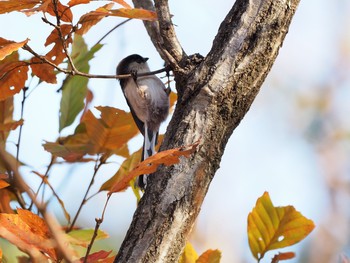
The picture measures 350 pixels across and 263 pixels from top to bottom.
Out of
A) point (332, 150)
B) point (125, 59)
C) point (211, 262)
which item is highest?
point (332, 150)

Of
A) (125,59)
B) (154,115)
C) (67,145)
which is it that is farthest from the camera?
(125,59)

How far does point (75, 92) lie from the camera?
1.51m

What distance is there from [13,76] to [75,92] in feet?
1.05

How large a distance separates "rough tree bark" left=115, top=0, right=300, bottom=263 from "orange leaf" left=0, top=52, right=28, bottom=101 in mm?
268

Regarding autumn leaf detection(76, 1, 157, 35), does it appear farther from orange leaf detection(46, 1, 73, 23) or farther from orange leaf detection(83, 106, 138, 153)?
orange leaf detection(83, 106, 138, 153)

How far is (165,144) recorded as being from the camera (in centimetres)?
108

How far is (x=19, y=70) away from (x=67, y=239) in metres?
0.34

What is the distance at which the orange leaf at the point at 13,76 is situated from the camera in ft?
3.87

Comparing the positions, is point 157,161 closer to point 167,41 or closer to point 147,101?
point 167,41

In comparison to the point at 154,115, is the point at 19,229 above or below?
below

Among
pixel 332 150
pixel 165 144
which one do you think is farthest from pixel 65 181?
pixel 332 150

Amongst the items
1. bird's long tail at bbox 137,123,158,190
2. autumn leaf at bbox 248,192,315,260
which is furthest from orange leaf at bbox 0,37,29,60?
bird's long tail at bbox 137,123,158,190

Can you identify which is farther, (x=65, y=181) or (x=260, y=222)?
(x=65, y=181)

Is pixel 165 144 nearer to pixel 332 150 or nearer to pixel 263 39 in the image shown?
pixel 263 39
